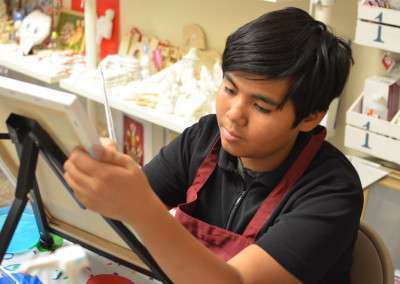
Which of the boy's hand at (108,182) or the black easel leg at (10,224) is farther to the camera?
the black easel leg at (10,224)

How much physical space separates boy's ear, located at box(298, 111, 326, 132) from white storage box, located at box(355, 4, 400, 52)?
59cm

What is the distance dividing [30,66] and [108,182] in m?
1.90

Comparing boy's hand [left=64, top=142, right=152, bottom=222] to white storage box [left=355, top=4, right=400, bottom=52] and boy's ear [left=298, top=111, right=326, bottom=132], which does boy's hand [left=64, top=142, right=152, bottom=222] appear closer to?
boy's ear [left=298, top=111, right=326, bottom=132]

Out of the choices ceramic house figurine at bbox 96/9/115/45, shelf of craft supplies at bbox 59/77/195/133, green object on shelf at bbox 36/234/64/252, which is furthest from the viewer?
ceramic house figurine at bbox 96/9/115/45

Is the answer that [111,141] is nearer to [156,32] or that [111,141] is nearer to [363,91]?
[363,91]

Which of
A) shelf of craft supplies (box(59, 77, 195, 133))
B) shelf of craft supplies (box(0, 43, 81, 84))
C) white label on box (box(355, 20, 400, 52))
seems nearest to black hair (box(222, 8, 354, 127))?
white label on box (box(355, 20, 400, 52))

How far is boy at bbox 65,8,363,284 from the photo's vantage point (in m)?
0.74

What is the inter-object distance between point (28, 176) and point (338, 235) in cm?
51

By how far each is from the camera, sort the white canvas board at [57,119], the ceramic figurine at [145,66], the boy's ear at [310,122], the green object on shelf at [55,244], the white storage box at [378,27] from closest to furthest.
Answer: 1. the white canvas board at [57,119]
2. the boy's ear at [310,122]
3. the green object on shelf at [55,244]
4. the white storage box at [378,27]
5. the ceramic figurine at [145,66]

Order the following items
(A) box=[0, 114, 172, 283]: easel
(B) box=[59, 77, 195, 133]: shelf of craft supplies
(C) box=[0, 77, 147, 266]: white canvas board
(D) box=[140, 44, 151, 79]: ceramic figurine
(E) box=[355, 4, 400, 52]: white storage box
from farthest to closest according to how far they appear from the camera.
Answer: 1. (D) box=[140, 44, 151, 79]: ceramic figurine
2. (B) box=[59, 77, 195, 133]: shelf of craft supplies
3. (E) box=[355, 4, 400, 52]: white storage box
4. (A) box=[0, 114, 172, 283]: easel
5. (C) box=[0, 77, 147, 266]: white canvas board

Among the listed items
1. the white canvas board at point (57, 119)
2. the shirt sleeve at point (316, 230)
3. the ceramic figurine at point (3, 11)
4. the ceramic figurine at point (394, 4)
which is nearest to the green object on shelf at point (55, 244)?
the white canvas board at point (57, 119)

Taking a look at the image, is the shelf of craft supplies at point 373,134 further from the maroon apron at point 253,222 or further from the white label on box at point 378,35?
the maroon apron at point 253,222

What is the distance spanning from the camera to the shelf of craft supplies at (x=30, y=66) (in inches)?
89.1

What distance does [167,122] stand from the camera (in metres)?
1.83
